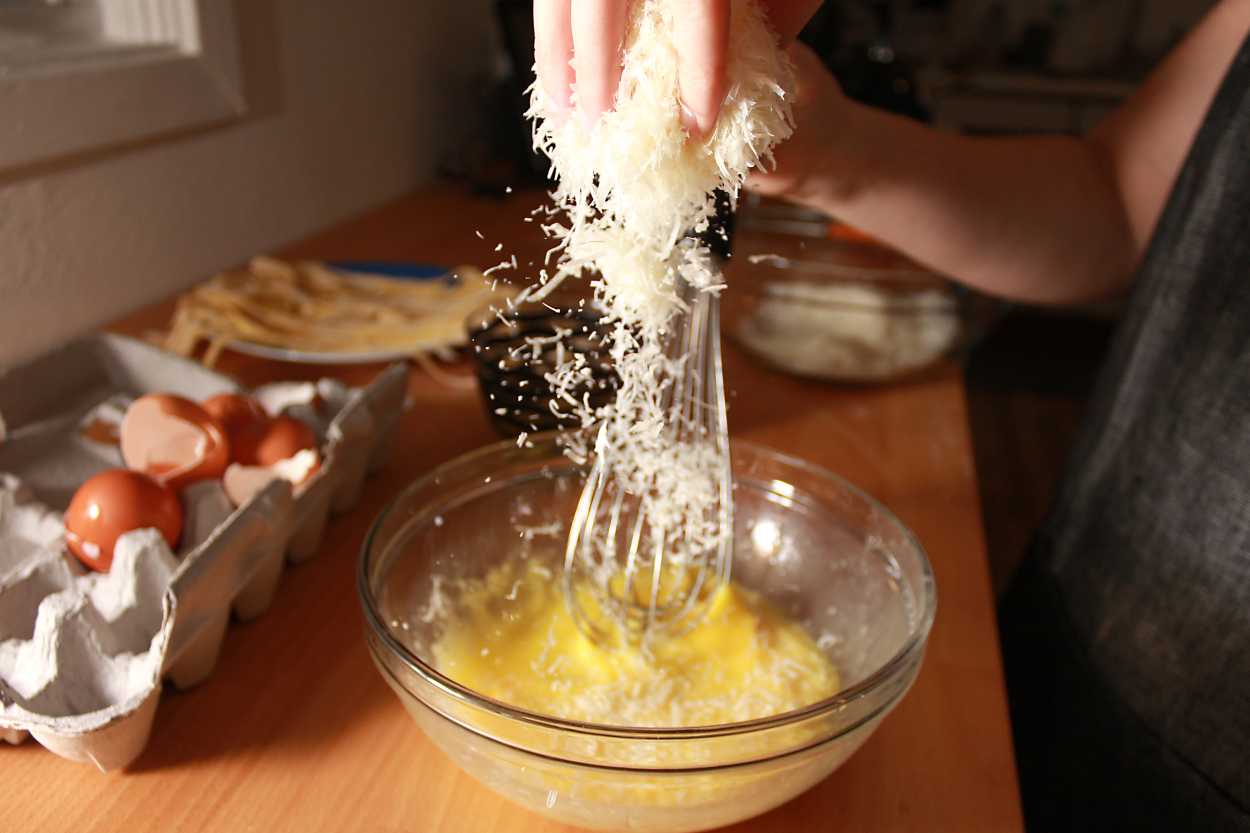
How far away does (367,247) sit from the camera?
1.10 metres

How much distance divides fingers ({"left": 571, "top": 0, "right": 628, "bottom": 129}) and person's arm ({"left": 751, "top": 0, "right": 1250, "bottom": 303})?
0.27 meters

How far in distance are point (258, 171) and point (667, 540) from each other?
715mm

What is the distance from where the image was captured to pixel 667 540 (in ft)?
1.74

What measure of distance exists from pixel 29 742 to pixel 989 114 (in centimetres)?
253

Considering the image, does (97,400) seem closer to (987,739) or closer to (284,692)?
(284,692)

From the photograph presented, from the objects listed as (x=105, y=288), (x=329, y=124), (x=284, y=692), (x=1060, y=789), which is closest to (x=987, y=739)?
(x=1060, y=789)

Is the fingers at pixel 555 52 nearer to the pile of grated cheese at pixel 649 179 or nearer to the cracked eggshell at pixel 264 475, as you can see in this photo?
the pile of grated cheese at pixel 649 179

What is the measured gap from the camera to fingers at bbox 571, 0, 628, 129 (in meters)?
0.34

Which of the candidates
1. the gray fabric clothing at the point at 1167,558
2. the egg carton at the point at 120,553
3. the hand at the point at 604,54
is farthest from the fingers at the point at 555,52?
the gray fabric clothing at the point at 1167,558

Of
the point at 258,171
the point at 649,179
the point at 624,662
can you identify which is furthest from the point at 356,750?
→ the point at 258,171

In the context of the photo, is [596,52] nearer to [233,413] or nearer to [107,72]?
[233,413]

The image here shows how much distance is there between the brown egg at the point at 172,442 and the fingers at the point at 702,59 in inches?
12.9

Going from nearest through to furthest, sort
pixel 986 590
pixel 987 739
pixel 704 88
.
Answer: pixel 704 88
pixel 987 739
pixel 986 590

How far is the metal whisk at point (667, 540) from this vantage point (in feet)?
1.61
